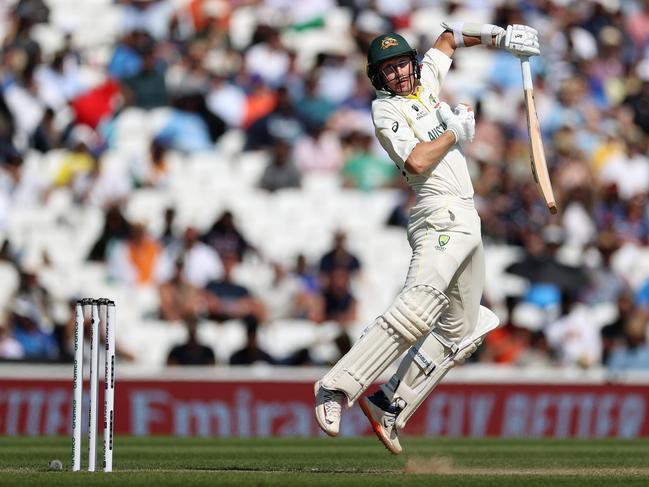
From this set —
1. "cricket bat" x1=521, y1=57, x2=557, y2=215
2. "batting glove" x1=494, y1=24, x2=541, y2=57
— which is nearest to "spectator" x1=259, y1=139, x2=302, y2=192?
"batting glove" x1=494, y1=24, x2=541, y2=57

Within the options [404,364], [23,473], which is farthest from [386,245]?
[23,473]

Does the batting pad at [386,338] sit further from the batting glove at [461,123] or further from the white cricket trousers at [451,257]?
the batting glove at [461,123]

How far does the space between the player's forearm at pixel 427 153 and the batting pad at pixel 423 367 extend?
3.16 ft

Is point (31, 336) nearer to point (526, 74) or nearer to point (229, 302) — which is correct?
point (229, 302)

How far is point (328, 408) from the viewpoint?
7.95m

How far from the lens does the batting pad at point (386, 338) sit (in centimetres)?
793

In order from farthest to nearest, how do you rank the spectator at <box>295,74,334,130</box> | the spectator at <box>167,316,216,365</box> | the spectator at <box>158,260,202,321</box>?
1. the spectator at <box>295,74,334,130</box>
2. the spectator at <box>158,260,202,321</box>
3. the spectator at <box>167,316,216,365</box>

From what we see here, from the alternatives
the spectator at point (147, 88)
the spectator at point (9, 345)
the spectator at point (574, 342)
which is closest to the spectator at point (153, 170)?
the spectator at point (147, 88)

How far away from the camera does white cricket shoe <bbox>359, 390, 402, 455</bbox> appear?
8125 millimetres

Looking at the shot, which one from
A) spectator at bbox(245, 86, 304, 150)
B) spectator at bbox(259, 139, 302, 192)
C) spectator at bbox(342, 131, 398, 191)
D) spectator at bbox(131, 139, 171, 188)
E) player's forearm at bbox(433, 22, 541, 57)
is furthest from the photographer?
spectator at bbox(245, 86, 304, 150)

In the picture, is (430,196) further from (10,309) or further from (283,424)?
(10,309)

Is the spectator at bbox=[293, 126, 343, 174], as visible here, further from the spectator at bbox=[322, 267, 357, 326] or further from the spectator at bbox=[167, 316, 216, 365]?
the spectator at bbox=[167, 316, 216, 365]

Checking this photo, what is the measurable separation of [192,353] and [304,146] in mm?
3685

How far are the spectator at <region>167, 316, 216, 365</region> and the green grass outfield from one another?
122 centimetres
